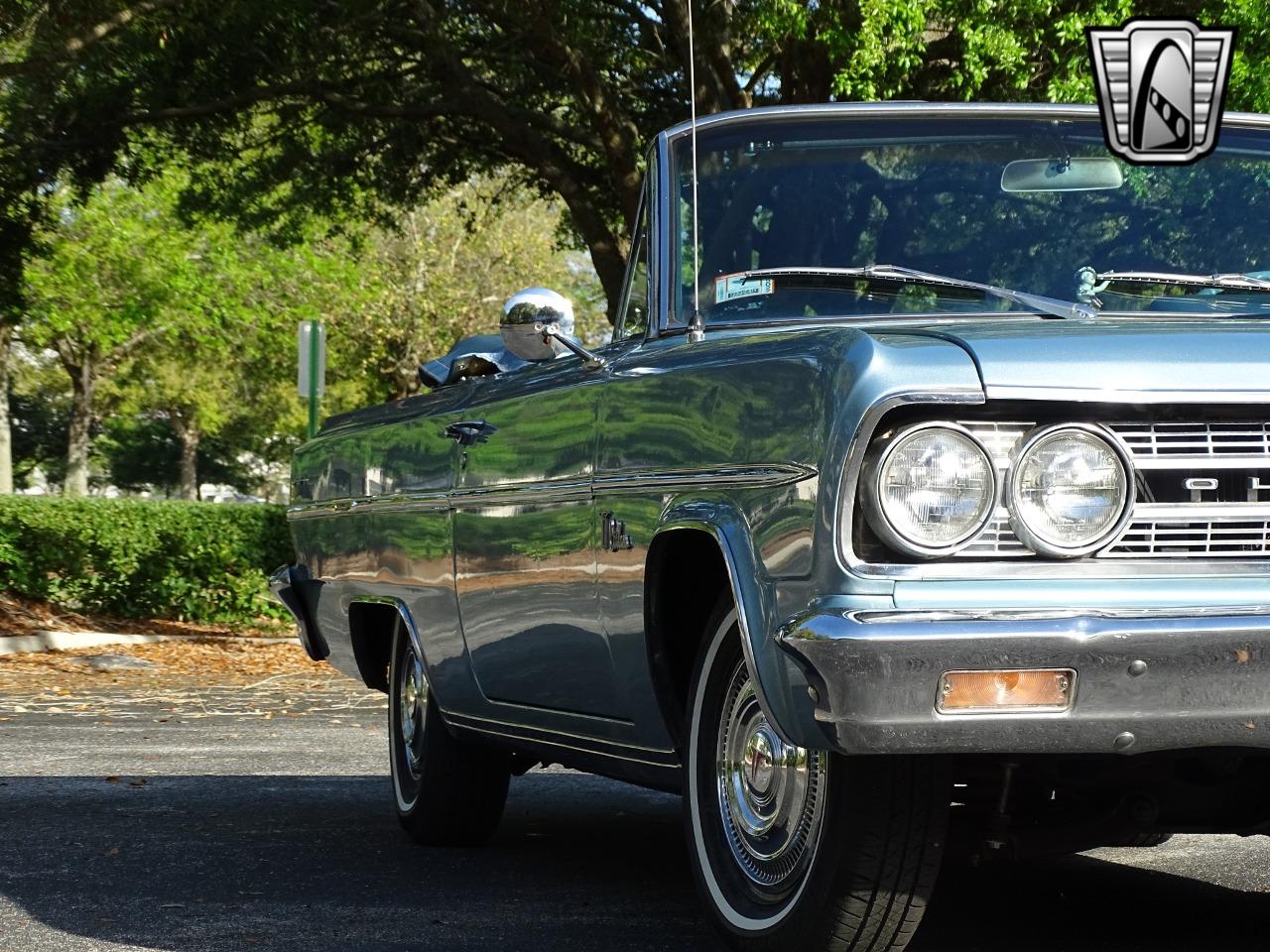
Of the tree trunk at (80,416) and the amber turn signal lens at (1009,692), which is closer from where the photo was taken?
the amber turn signal lens at (1009,692)

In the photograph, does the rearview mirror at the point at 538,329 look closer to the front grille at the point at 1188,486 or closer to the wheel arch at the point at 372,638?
the front grille at the point at 1188,486

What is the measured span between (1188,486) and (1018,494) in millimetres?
326

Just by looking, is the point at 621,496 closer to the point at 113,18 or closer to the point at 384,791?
the point at 384,791

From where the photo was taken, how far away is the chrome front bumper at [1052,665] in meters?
3.41

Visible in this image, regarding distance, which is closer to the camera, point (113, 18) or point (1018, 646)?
point (1018, 646)

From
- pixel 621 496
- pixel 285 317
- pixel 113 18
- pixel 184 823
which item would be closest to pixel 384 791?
pixel 184 823

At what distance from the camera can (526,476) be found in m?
5.10

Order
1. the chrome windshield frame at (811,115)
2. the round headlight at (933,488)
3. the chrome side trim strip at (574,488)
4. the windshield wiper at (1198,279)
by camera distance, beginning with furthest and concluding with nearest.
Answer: the chrome windshield frame at (811,115) < the windshield wiper at (1198,279) < the chrome side trim strip at (574,488) < the round headlight at (933,488)

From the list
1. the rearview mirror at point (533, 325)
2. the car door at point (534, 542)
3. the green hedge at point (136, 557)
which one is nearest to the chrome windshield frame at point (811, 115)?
the rearview mirror at point (533, 325)

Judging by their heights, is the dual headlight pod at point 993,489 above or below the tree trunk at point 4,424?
below

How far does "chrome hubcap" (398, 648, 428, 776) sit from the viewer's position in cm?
649

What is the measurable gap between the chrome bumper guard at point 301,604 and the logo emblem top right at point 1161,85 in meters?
3.31

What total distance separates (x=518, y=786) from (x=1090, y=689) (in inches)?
194

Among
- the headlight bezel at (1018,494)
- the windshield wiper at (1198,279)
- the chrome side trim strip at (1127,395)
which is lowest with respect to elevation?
the headlight bezel at (1018,494)
